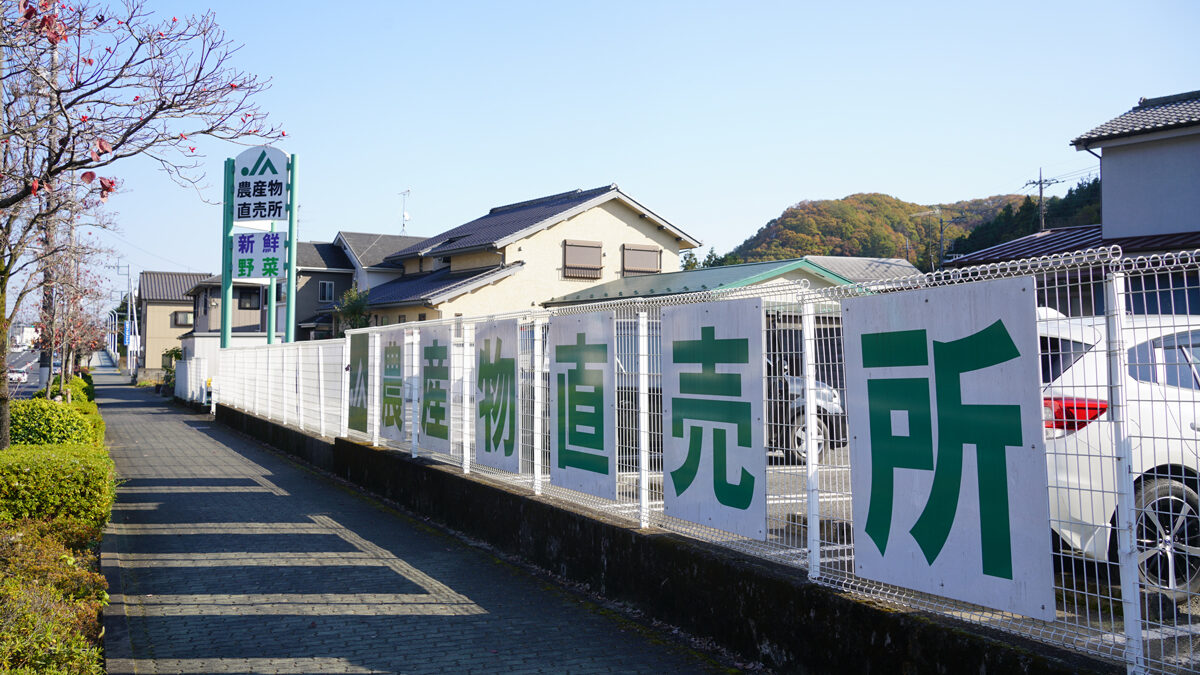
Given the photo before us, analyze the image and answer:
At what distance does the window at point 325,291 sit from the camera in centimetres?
4319

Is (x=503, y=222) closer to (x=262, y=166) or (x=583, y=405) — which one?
Answer: (x=262, y=166)

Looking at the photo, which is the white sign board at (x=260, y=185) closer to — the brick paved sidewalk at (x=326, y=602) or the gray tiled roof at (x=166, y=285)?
the brick paved sidewalk at (x=326, y=602)

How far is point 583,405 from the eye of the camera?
689 cm

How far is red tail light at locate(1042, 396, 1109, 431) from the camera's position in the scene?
3922 mm

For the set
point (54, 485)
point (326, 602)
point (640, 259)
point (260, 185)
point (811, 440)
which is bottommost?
point (326, 602)

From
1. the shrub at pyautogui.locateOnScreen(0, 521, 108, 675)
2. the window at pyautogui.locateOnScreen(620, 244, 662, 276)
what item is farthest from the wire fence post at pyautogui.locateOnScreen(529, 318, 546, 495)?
the window at pyautogui.locateOnScreen(620, 244, 662, 276)

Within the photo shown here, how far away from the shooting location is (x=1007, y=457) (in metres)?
3.61

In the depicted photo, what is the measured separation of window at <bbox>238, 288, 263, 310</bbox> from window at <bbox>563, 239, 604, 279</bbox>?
2176cm

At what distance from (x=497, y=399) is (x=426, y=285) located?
87.4 feet

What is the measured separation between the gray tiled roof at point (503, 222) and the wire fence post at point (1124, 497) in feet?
96.2

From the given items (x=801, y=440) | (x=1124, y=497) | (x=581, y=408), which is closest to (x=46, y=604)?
(x=581, y=408)

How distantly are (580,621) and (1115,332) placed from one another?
153 inches

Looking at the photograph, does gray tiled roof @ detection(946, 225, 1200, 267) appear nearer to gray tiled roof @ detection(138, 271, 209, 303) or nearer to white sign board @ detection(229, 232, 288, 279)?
white sign board @ detection(229, 232, 288, 279)

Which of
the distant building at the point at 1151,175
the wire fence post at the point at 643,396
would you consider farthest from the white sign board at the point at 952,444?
the distant building at the point at 1151,175
